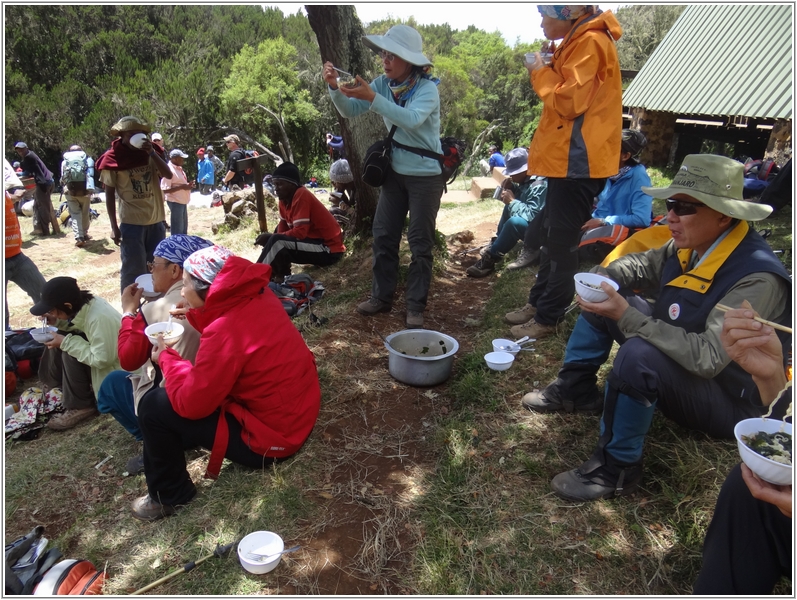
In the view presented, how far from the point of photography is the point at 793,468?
4.66ft

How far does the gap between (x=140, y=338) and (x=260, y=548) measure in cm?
147

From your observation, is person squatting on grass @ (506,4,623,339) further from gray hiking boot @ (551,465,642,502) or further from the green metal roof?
the green metal roof

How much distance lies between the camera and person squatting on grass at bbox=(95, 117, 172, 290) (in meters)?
5.38

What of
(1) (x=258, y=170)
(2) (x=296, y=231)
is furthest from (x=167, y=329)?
(1) (x=258, y=170)

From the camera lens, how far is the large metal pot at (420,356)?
11.6ft

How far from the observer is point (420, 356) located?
12.0ft

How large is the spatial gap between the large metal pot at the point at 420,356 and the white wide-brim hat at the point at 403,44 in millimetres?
1933

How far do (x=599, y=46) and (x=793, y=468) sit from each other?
8.24 ft

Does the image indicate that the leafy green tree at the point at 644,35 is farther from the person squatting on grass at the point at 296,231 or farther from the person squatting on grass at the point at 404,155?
the person squatting on grass at the point at 404,155

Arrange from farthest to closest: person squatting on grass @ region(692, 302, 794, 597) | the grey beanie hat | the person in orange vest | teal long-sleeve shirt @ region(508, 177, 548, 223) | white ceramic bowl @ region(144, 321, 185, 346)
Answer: the grey beanie hat < teal long-sleeve shirt @ region(508, 177, 548, 223) < the person in orange vest < white ceramic bowl @ region(144, 321, 185, 346) < person squatting on grass @ region(692, 302, 794, 597)

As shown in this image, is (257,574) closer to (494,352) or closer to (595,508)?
(595,508)

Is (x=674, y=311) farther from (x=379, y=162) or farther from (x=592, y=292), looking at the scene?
(x=379, y=162)

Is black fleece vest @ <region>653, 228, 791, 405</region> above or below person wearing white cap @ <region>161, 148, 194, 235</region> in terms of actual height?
above

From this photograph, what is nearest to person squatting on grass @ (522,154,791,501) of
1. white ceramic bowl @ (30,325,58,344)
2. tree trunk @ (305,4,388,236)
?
white ceramic bowl @ (30,325,58,344)
